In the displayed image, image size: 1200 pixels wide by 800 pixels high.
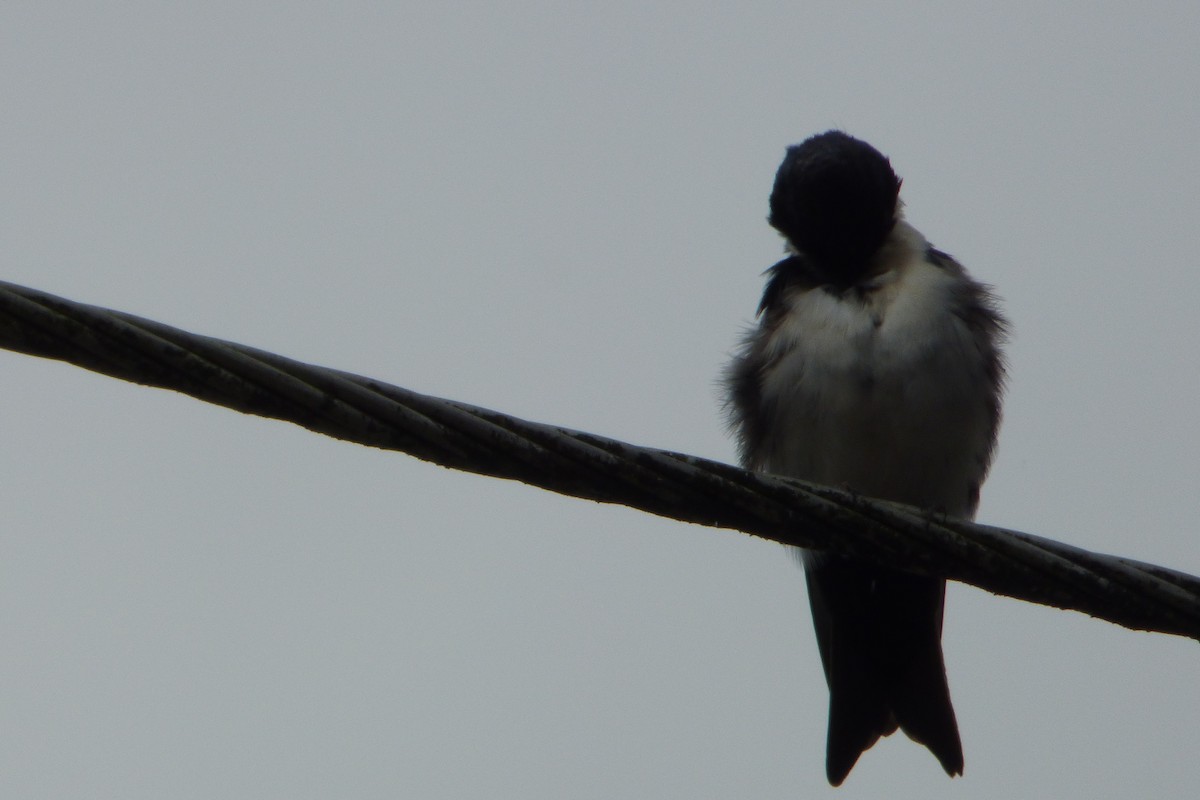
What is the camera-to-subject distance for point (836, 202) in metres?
4.70

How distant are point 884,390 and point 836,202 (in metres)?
0.75

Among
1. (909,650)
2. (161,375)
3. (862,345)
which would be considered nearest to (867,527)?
Answer: (161,375)

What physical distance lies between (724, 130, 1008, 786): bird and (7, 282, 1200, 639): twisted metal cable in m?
1.53

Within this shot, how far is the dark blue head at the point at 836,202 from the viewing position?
4602mm

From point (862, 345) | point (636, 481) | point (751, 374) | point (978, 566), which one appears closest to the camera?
point (636, 481)

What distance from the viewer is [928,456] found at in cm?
434

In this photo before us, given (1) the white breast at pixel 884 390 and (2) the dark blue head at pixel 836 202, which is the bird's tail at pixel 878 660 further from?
(2) the dark blue head at pixel 836 202

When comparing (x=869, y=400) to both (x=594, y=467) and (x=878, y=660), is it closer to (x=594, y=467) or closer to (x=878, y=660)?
(x=878, y=660)

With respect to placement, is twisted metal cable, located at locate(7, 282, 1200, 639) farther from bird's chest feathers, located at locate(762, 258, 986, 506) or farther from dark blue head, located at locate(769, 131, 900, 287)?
dark blue head, located at locate(769, 131, 900, 287)

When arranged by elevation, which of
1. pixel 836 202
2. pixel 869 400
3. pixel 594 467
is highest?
pixel 836 202

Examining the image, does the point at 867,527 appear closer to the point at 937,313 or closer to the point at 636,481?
the point at 636,481

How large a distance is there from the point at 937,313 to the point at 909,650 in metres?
0.95

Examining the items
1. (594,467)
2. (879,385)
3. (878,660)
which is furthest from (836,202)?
(594,467)

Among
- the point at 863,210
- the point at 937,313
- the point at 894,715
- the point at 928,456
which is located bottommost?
the point at 894,715
